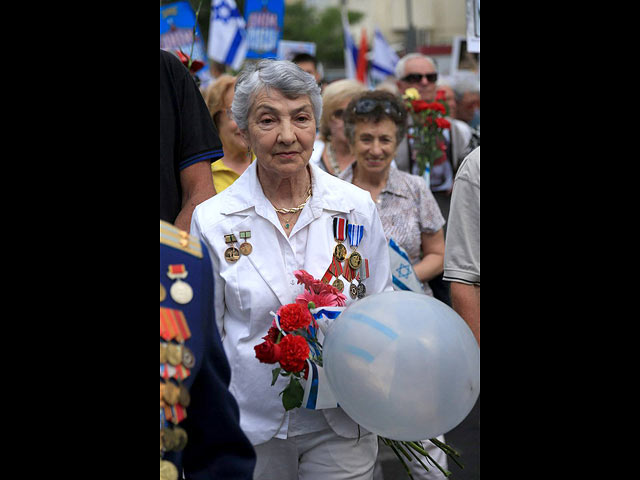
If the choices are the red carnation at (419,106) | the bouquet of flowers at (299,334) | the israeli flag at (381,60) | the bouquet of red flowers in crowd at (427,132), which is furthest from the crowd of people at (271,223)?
the israeli flag at (381,60)

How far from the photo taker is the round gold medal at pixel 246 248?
8.78 ft

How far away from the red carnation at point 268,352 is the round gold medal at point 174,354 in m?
0.57

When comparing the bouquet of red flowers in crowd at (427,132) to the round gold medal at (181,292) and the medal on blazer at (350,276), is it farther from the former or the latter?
the round gold medal at (181,292)

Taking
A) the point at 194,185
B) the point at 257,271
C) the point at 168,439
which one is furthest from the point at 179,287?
the point at 194,185

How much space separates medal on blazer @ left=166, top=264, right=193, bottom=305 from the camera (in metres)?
1.88

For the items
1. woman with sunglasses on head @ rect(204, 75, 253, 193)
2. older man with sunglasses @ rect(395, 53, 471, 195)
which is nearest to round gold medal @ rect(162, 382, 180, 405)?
woman with sunglasses on head @ rect(204, 75, 253, 193)

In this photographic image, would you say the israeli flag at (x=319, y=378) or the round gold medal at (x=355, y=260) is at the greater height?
the round gold medal at (x=355, y=260)

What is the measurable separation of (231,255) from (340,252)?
1.18 ft

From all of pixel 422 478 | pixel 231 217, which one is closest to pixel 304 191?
pixel 231 217

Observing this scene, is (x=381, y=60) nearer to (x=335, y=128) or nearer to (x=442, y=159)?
(x=442, y=159)

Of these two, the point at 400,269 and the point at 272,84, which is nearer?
the point at 272,84

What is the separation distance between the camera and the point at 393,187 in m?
4.39
